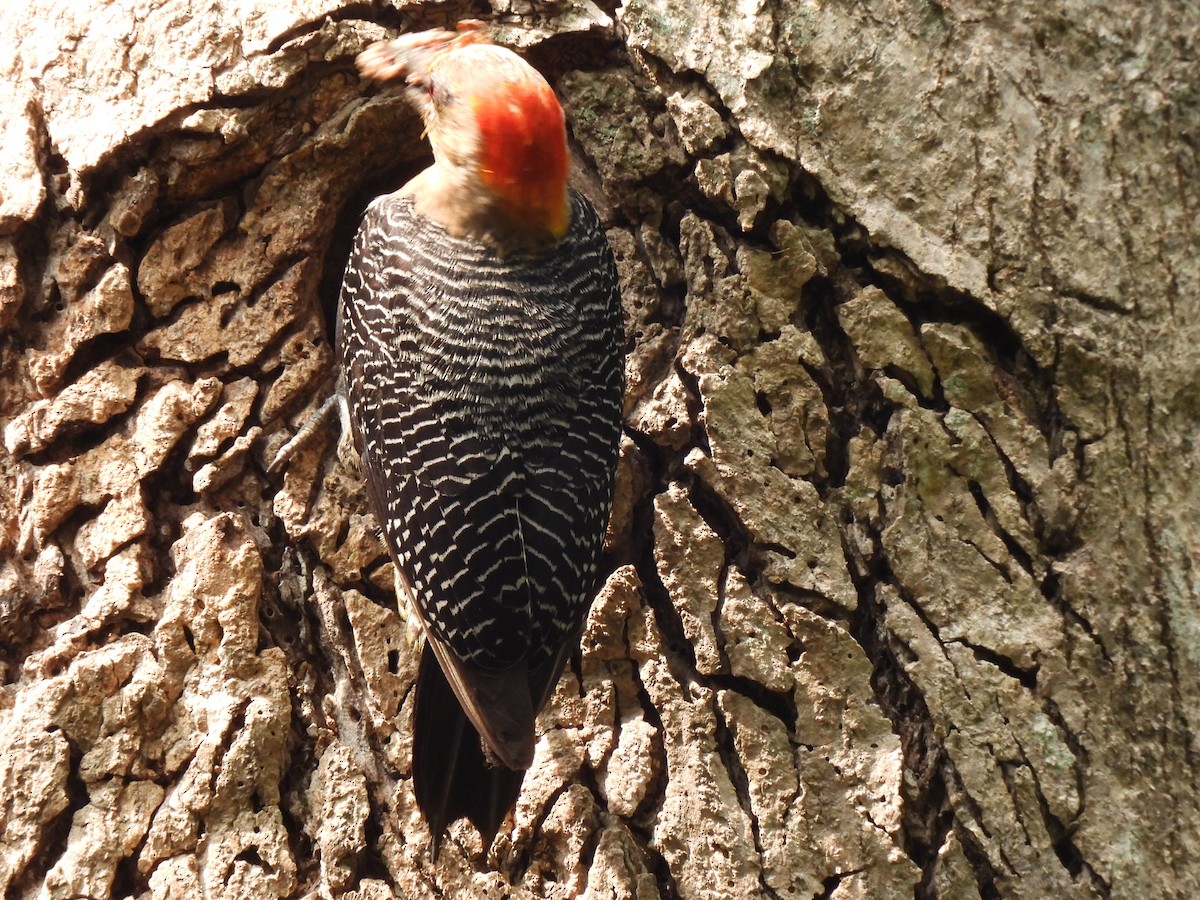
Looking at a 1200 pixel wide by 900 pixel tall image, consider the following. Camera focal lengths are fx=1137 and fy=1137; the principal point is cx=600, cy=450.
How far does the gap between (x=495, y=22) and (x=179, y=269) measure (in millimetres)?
1111

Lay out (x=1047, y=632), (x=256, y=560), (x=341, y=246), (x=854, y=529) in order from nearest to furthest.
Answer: (x=1047, y=632), (x=854, y=529), (x=256, y=560), (x=341, y=246)

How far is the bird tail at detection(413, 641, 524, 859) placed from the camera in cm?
262

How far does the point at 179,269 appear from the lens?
10.3 feet

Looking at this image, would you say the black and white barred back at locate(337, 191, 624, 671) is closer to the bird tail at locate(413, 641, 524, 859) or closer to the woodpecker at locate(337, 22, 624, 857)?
the woodpecker at locate(337, 22, 624, 857)

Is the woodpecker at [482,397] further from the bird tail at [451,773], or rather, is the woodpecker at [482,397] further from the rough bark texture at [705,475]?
the rough bark texture at [705,475]

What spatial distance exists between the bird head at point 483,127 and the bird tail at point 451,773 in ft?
4.03

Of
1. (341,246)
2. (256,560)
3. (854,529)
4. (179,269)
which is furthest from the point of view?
(341,246)

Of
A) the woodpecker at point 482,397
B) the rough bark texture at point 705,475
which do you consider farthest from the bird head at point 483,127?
the rough bark texture at point 705,475

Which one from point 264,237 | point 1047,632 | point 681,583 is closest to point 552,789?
point 681,583

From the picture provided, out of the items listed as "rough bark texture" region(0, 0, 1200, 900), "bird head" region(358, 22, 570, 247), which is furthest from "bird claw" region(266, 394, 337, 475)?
"bird head" region(358, 22, 570, 247)

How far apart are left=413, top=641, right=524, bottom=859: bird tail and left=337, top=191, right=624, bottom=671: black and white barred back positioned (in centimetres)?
21

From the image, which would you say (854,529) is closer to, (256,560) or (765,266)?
(765,266)

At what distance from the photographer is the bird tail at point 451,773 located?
2.62 metres

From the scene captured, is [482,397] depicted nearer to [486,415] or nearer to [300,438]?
[486,415]
